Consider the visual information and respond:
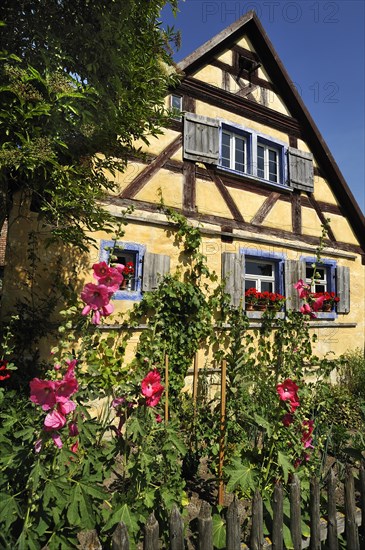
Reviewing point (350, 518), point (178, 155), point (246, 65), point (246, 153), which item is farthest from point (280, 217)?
point (350, 518)

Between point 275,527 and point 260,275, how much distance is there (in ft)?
17.8

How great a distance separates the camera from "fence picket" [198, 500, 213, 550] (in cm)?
187

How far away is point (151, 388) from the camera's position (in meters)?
2.24

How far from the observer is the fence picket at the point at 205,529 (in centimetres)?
187

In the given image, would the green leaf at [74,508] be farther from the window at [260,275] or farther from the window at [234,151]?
the window at [234,151]

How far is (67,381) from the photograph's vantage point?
1740mm

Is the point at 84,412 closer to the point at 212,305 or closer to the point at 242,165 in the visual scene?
the point at 212,305

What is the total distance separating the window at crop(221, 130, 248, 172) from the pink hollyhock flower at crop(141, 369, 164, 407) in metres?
5.62

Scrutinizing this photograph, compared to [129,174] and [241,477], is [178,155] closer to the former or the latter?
[129,174]

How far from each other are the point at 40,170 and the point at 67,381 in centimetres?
228

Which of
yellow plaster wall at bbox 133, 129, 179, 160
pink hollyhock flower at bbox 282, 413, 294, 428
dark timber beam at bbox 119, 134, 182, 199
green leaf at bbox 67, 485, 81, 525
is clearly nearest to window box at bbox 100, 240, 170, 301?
dark timber beam at bbox 119, 134, 182, 199

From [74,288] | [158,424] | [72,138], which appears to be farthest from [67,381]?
[74,288]

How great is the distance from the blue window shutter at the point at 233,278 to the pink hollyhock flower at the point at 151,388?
4.12 m

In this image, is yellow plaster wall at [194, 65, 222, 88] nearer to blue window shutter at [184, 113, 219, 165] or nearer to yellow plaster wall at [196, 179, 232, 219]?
blue window shutter at [184, 113, 219, 165]
